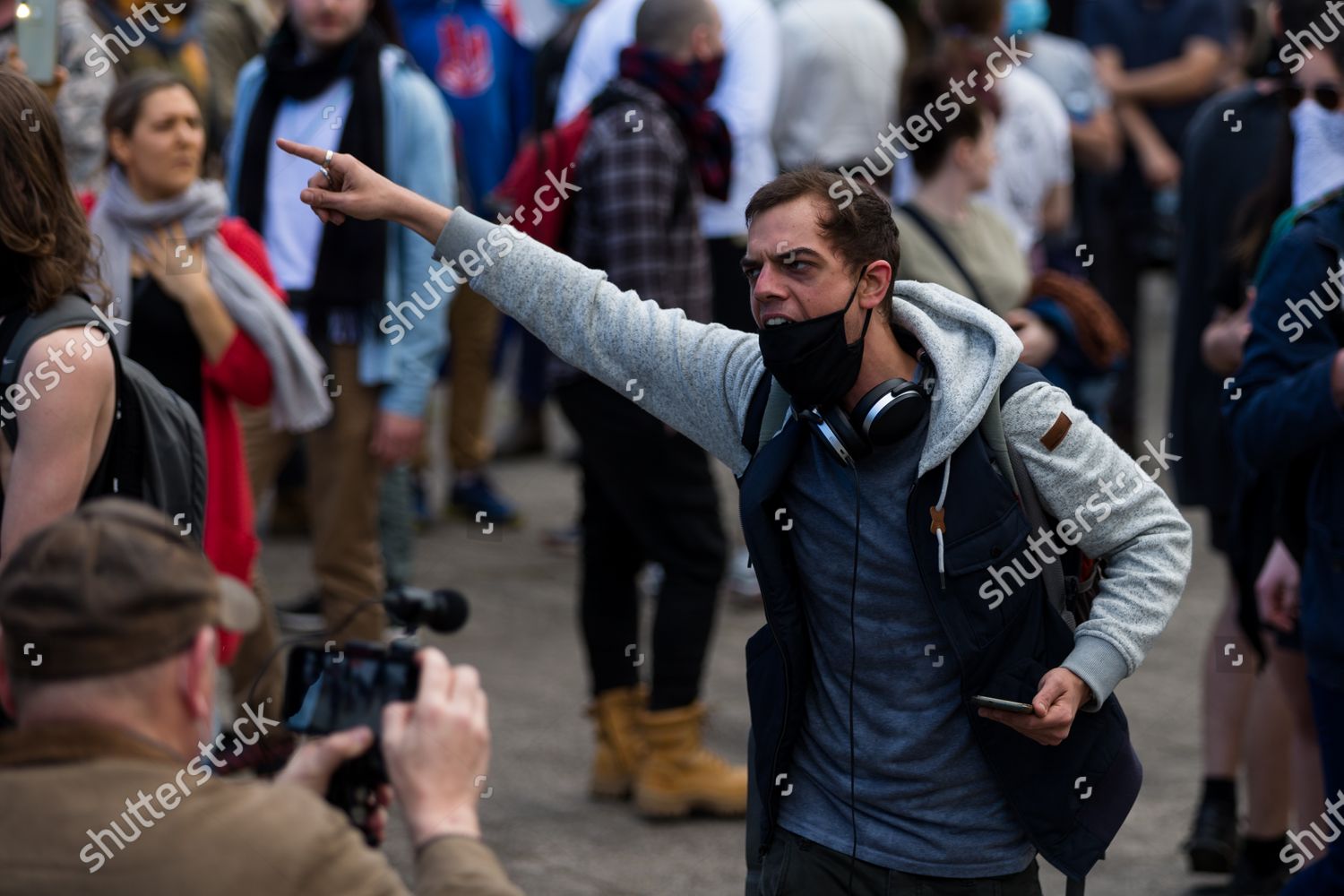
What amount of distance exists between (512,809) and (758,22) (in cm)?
344

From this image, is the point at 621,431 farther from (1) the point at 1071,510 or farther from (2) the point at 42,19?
(1) the point at 1071,510

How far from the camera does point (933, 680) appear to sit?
121 inches

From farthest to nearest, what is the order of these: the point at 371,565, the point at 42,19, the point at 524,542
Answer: the point at 524,542 < the point at 371,565 < the point at 42,19

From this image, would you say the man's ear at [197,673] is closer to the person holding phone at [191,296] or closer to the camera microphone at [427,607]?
the camera microphone at [427,607]

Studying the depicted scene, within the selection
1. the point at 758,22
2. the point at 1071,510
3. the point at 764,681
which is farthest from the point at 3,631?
the point at 758,22

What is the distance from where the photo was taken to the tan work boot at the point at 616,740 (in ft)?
17.9

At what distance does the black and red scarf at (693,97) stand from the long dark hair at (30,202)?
2405mm

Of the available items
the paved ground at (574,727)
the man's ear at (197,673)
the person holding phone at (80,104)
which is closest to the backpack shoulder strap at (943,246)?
the paved ground at (574,727)

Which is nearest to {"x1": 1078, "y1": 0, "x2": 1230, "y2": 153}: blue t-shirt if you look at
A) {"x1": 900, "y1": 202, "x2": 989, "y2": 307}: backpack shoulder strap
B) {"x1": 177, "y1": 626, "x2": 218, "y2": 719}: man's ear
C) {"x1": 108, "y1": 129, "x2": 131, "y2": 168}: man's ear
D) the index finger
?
{"x1": 900, "y1": 202, "x2": 989, "y2": 307}: backpack shoulder strap

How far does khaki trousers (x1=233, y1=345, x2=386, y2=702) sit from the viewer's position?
5.63 meters

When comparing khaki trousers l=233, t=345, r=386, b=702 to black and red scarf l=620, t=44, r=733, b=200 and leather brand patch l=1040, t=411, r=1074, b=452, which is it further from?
leather brand patch l=1040, t=411, r=1074, b=452

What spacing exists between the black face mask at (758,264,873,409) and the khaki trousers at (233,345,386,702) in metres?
2.82

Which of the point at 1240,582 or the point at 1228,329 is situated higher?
the point at 1228,329

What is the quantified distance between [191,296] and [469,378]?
3593 mm
